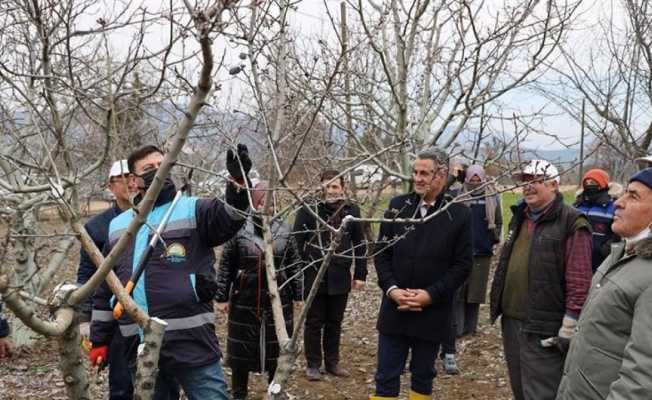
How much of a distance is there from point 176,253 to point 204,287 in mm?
224

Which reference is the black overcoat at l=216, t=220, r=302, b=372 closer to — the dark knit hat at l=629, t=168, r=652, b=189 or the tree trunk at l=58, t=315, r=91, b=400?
the dark knit hat at l=629, t=168, r=652, b=189

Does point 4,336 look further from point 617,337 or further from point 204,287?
point 617,337

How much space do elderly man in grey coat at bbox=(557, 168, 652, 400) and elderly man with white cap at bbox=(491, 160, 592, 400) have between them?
909 millimetres

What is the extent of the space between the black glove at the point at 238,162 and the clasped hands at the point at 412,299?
1.73m

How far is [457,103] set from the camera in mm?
6766

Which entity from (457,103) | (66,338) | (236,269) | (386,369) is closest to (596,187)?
(457,103)

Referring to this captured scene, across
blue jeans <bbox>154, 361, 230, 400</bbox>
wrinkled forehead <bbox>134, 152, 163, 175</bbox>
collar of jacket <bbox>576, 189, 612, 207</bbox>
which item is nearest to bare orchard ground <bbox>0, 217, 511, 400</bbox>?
collar of jacket <bbox>576, 189, 612, 207</bbox>

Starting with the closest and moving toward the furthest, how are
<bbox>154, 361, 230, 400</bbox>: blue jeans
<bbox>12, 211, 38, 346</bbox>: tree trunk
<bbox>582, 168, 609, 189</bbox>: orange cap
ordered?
<bbox>154, 361, 230, 400</bbox>: blue jeans < <bbox>582, 168, 609, 189</bbox>: orange cap < <bbox>12, 211, 38, 346</bbox>: tree trunk

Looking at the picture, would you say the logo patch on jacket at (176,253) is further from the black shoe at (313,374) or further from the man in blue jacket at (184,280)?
the black shoe at (313,374)

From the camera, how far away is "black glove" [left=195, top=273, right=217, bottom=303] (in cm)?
339

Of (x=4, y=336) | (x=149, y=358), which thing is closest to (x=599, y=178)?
(x=149, y=358)

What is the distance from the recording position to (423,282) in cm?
430

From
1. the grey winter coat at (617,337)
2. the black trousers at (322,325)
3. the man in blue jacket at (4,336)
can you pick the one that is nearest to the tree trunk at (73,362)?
the grey winter coat at (617,337)

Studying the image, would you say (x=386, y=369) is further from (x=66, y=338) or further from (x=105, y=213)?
(x=66, y=338)
